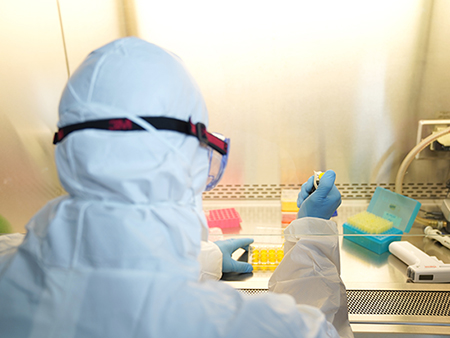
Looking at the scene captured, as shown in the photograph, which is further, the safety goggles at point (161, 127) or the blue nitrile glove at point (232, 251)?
the blue nitrile glove at point (232, 251)

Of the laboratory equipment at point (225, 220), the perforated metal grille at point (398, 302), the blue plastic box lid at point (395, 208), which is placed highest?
the blue plastic box lid at point (395, 208)

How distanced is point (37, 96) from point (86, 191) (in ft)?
3.02

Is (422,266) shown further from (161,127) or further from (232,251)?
(161,127)

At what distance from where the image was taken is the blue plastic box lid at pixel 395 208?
116cm

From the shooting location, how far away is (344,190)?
1275mm

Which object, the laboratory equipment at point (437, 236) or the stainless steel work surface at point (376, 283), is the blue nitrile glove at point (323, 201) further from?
the laboratory equipment at point (437, 236)

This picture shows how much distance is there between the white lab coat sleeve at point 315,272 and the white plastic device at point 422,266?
0.31 metres

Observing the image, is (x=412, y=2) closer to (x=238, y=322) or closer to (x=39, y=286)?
(x=238, y=322)

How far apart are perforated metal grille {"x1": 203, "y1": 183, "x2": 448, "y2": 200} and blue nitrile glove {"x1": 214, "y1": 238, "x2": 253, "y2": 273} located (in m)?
0.20

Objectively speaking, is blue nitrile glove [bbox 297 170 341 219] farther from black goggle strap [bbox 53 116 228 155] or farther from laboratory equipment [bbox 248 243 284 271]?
black goggle strap [bbox 53 116 228 155]

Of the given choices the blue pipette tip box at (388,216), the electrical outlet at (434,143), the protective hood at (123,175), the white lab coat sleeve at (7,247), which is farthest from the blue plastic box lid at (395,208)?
the white lab coat sleeve at (7,247)

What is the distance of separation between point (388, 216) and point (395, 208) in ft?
0.12

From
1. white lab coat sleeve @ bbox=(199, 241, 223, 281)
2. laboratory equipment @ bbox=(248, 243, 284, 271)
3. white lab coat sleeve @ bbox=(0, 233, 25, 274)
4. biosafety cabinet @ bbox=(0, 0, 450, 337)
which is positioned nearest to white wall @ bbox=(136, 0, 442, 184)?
biosafety cabinet @ bbox=(0, 0, 450, 337)

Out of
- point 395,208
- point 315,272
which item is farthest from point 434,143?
point 315,272
